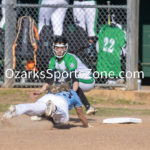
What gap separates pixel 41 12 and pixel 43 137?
22.2ft

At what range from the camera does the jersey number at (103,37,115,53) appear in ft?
38.4

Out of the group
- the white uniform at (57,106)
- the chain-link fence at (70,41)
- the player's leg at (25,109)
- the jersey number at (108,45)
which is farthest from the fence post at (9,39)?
the player's leg at (25,109)

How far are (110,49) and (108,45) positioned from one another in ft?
0.39

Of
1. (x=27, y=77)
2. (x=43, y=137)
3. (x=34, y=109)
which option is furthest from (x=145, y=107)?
(x=43, y=137)

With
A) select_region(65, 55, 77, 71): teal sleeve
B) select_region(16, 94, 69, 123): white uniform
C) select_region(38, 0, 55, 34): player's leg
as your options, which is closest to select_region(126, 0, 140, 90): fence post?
select_region(38, 0, 55, 34): player's leg

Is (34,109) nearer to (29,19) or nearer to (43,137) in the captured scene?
(43,137)

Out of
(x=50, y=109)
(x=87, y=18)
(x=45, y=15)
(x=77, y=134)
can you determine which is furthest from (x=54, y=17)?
(x=77, y=134)

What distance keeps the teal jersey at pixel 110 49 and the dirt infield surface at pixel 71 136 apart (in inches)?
150

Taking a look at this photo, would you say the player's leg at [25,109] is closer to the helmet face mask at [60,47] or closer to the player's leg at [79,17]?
the helmet face mask at [60,47]

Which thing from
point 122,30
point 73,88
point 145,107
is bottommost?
point 145,107

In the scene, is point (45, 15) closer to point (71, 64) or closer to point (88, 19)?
point (88, 19)

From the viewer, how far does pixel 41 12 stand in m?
12.3

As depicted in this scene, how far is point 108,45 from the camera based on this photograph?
11.7 m

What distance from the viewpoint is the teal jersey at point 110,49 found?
1165 centimetres
